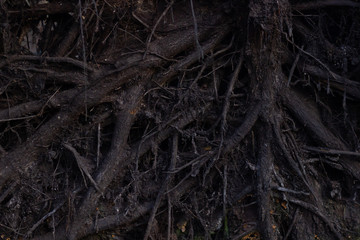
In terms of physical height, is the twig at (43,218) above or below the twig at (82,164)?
below

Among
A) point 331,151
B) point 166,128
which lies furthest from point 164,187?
point 331,151

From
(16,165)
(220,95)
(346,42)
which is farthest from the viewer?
(346,42)

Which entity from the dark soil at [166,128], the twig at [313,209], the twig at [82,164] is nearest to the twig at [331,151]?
the dark soil at [166,128]

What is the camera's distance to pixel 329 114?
435cm

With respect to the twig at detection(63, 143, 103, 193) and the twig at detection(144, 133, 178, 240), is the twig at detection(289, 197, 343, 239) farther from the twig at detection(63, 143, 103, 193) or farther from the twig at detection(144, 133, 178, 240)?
the twig at detection(63, 143, 103, 193)

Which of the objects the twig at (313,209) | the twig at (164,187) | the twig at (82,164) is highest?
the twig at (82,164)

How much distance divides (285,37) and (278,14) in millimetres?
341

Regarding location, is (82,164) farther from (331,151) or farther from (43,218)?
(331,151)

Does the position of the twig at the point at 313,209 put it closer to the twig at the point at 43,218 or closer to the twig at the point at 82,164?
the twig at the point at 82,164

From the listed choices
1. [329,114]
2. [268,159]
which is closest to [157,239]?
[268,159]

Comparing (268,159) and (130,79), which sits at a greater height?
(130,79)

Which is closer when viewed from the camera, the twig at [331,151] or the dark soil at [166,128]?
the dark soil at [166,128]

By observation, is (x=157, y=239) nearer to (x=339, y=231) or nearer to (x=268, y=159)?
(x=268, y=159)

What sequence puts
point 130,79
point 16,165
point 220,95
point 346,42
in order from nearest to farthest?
point 16,165 → point 130,79 → point 220,95 → point 346,42
